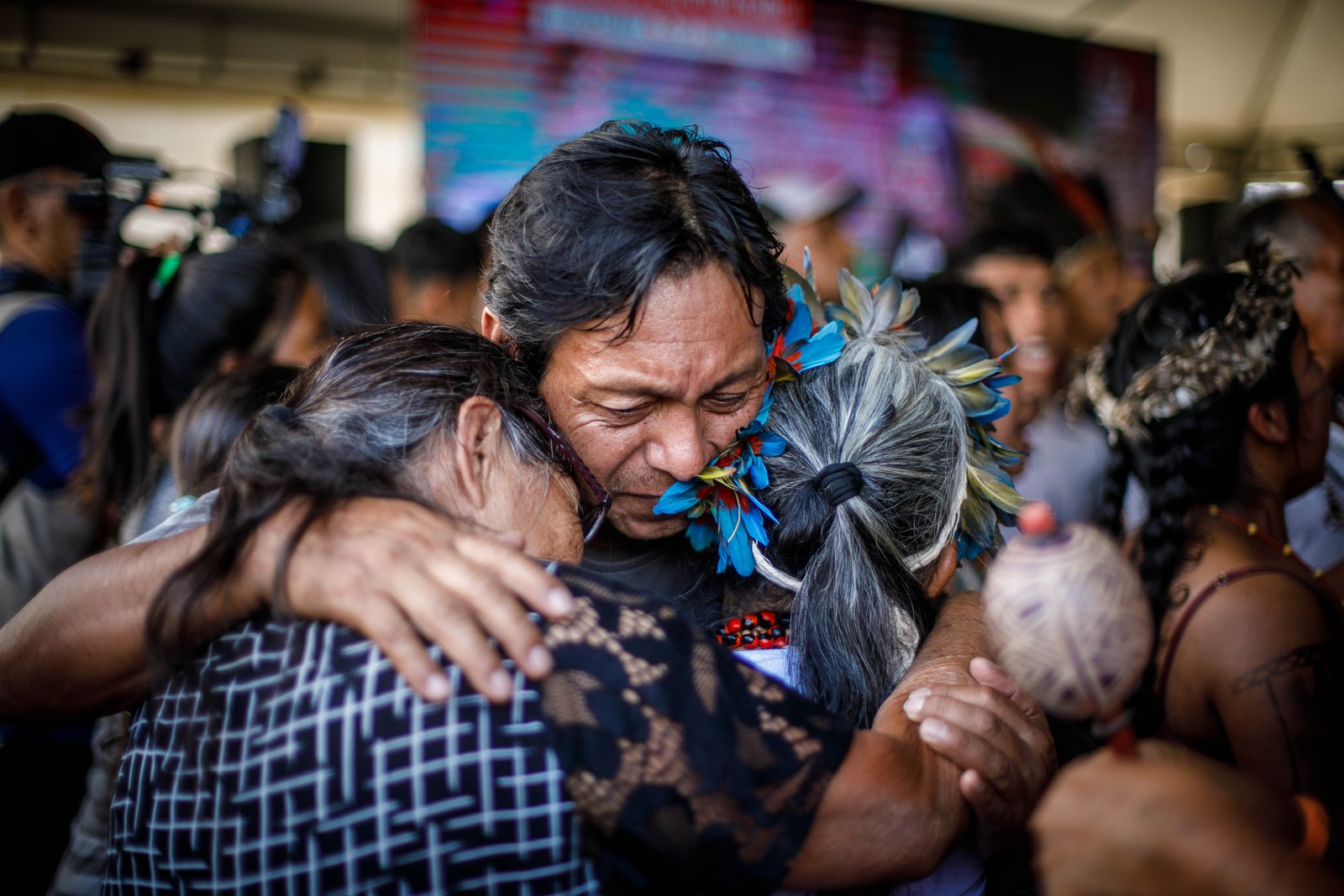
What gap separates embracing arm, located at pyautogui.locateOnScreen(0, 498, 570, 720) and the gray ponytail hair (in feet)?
2.29

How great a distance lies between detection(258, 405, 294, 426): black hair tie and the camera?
4.80 ft

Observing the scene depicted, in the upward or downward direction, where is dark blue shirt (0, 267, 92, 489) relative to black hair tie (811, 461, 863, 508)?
downward

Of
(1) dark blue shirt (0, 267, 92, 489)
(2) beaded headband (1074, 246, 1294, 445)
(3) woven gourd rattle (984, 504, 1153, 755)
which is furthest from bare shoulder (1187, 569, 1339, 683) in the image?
(1) dark blue shirt (0, 267, 92, 489)

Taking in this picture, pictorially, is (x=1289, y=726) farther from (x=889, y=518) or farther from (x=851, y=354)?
(x=851, y=354)

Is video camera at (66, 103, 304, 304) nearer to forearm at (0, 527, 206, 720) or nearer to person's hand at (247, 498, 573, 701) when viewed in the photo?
forearm at (0, 527, 206, 720)

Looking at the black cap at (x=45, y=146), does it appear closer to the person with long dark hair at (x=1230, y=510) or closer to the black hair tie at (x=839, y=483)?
the black hair tie at (x=839, y=483)

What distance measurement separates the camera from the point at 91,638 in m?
1.41

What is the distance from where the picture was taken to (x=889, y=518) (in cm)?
178

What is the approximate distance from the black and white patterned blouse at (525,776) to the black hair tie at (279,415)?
1.39 feet

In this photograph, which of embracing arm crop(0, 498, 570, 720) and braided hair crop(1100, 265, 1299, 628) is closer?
embracing arm crop(0, 498, 570, 720)

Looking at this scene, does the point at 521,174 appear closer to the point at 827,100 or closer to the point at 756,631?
the point at 827,100

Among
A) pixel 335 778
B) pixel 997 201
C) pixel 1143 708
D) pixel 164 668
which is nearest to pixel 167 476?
pixel 164 668

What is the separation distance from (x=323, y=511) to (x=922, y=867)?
3.22ft

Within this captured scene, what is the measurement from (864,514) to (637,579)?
0.62 m
